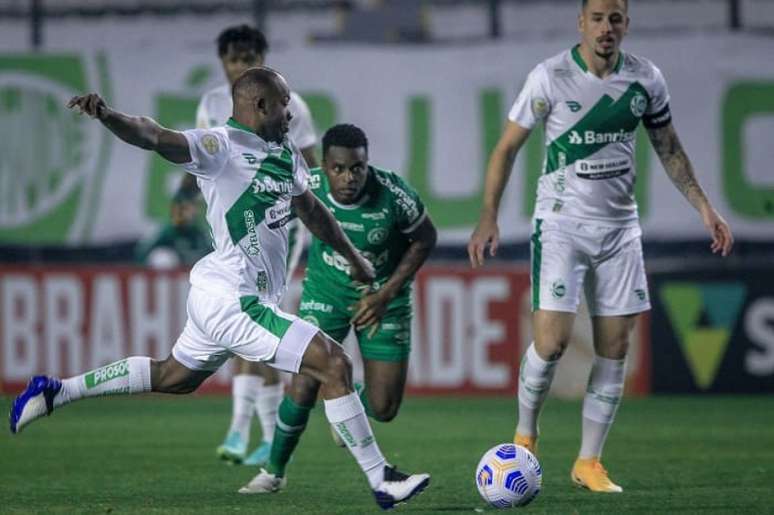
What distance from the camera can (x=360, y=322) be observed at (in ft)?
27.7

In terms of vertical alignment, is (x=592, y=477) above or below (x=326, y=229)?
below

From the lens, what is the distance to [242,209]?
A: 24.0ft

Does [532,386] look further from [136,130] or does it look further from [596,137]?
[136,130]

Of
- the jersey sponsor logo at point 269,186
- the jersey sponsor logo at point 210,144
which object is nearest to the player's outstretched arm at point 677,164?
the jersey sponsor logo at point 269,186

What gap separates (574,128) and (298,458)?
10.3 ft

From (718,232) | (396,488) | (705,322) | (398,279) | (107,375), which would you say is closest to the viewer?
(396,488)

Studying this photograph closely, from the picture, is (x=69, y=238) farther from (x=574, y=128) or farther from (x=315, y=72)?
(x=574, y=128)

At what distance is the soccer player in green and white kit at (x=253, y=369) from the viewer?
32.3ft

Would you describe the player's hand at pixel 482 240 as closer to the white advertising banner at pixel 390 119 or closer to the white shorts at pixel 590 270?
the white shorts at pixel 590 270

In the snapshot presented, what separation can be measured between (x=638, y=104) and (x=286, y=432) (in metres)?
2.48

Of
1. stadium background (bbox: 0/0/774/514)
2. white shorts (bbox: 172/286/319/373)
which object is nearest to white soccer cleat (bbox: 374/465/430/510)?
white shorts (bbox: 172/286/319/373)

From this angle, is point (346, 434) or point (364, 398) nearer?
point (346, 434)

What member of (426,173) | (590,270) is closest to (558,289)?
(590,270)

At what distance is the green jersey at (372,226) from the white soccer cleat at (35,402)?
182cm
